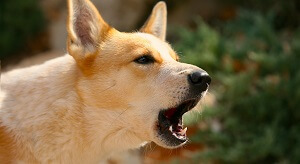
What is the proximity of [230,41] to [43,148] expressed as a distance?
4.83m

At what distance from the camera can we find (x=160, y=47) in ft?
16.3

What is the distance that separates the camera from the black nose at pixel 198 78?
4.51 meters

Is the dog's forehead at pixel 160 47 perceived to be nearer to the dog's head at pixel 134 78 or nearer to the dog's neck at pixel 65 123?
the dog's head at pixel 134 78

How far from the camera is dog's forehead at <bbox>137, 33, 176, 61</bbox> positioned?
16.0ft

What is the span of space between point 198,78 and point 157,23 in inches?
46.4

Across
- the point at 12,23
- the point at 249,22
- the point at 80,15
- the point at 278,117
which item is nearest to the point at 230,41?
the point at 249,22

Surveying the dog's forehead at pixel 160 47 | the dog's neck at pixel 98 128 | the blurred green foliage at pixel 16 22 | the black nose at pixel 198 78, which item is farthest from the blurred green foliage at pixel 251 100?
the blurred green foliage at pixel 16 22

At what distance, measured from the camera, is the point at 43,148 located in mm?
4672

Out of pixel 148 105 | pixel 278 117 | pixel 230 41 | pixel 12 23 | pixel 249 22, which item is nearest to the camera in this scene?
pixel 148 105

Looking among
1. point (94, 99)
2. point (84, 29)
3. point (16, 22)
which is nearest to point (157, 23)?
point (84, 29)

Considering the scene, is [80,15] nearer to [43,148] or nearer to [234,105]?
[43,148]

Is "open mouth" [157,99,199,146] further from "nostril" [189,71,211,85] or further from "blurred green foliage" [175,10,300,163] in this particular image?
"blurred green foliage" [175,10,300,163]

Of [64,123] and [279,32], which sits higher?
[279,32]

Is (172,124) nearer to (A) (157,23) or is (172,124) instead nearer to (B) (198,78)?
(B) (198,78)
